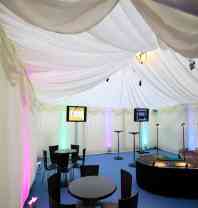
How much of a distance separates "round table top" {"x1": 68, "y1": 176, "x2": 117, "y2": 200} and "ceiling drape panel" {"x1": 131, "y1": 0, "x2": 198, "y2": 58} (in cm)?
224

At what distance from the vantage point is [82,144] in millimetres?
9297

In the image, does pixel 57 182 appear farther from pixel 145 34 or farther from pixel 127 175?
pixel 145 34

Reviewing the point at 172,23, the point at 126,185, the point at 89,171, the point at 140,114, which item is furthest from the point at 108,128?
the point at 172,23

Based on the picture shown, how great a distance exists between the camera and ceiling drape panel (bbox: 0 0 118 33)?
3.65 feet

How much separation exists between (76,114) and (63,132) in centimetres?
116

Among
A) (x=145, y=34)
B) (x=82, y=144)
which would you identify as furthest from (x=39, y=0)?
(x=82, y=144)

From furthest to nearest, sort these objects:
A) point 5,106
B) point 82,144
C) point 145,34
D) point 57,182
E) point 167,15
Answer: point 82,144
point 57,182
point 5,106
point 145,34
point 167,15

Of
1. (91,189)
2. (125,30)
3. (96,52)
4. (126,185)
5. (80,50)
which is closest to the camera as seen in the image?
(125,30)

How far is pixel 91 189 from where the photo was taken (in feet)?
9.82

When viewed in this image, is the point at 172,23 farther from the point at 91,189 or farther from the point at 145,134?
the point at 145,134

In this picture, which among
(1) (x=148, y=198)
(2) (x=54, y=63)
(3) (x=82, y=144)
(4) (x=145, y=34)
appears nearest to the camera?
(4) (x=145, y=34)

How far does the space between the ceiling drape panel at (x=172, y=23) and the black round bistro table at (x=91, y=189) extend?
2.24 meters

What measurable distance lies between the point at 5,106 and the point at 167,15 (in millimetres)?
1873

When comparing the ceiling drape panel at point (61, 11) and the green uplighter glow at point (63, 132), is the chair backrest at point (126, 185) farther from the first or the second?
the green uplighter glow at point (63, 132)
